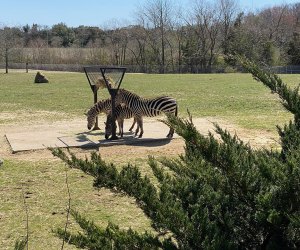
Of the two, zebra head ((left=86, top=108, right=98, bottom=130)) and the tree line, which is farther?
the tree line

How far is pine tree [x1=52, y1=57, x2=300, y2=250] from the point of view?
170 cm

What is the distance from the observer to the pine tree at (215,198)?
66.8 inches

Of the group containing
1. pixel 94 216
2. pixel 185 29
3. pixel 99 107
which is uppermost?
pixel 185 29

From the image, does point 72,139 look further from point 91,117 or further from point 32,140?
point 91,117

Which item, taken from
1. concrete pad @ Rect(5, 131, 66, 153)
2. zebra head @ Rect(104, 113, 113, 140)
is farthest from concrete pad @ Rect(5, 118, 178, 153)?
zebra head @ Rect(104, 113, 113, 140)

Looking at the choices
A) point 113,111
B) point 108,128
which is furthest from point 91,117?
point 113,111

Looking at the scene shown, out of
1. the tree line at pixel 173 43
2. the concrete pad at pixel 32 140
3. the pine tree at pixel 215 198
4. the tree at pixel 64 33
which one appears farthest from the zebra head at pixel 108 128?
the tree at pixel 64 33

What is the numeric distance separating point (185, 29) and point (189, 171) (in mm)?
67215

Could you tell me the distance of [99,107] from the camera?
1035 cm

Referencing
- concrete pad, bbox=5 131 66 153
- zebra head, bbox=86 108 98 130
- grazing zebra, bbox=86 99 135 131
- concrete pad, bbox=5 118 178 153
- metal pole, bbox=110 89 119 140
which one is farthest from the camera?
zebra head, bbox=86 108 98 130

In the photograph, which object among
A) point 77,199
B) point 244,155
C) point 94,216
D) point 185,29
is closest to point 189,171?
point 244,155

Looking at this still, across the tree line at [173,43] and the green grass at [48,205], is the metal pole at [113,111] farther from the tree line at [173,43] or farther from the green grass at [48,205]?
the tree line at [173,43]

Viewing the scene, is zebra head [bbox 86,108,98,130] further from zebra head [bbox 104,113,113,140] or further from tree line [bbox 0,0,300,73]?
tree line [bbox 0,0,300,73]

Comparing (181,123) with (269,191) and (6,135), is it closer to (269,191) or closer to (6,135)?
(269,191)
